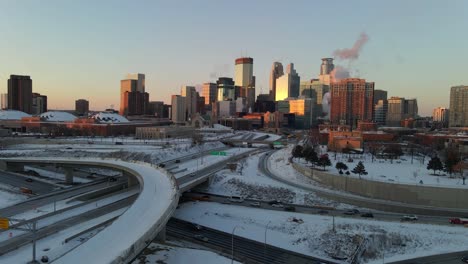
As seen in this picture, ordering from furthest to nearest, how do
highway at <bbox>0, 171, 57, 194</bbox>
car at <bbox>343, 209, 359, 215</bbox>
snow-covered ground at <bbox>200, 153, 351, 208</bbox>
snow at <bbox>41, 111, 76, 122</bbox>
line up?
snow at <bbox>41, 111, 76, 122</bbox>
highway at <bbox>0, 171, 57, 194</bbox>
snow-covered ground at <bbox>200, 153, 351, 208</bbox>
car at <bbox>343, 209, 359, 215</bbox>

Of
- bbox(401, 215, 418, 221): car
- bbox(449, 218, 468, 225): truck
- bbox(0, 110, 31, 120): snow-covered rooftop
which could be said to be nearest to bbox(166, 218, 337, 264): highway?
bbox(401, 215, 418, 221): car

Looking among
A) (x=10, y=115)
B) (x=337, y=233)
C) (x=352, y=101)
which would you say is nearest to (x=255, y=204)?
(x=337, y=233)

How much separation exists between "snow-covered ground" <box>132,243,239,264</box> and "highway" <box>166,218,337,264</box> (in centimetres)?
195

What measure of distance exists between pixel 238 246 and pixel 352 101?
16013 cm

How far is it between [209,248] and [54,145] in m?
82.8

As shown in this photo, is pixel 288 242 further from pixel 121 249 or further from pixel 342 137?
pixel 342 137

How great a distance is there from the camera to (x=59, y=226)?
118ft

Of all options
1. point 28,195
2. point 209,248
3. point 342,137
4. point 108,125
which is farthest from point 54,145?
point 209,248

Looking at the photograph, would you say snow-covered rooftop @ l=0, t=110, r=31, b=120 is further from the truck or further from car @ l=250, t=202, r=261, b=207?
the truck

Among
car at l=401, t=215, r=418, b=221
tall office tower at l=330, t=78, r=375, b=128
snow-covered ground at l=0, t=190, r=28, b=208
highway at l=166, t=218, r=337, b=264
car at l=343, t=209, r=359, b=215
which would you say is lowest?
highway at l=166, t=218, r=337, b=264

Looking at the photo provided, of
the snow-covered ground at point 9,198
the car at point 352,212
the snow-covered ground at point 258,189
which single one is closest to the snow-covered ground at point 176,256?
the car at point 352,212

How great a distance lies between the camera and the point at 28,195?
4997cm

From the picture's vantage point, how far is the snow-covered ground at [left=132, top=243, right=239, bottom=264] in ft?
96.2

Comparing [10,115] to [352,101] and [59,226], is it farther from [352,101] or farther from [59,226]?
[59,226]
